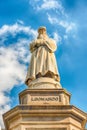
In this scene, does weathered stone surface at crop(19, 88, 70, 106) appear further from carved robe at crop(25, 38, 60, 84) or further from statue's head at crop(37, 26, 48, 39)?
statue's head at crop(37, 26, 48, 39)

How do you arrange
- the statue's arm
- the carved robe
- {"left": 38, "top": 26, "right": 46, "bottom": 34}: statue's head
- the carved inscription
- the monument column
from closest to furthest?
the monument column, the carved inscription, the carved robe, the statue's arm, {"left": 38, "top": 26, "right": 46, "bottom": 34}: statue's head

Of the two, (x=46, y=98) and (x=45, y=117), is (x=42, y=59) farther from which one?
(x=45, y=117)

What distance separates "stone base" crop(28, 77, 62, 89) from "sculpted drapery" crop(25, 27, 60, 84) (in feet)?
1.39

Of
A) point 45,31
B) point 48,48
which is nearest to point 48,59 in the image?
point 48,48

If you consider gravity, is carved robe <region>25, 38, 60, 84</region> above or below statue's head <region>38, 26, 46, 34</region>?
below

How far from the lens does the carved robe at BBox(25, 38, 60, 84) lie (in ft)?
65.4

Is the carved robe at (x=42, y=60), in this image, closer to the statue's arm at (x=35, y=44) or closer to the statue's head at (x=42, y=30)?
the statue's arm at (x=35, y=44)

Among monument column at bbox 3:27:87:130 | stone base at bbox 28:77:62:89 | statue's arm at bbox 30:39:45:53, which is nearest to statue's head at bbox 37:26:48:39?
statue's arm at bbox 30:39:45:53

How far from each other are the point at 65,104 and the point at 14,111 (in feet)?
8.12

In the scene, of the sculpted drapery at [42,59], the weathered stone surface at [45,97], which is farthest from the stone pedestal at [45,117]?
the sculpted drapery at [42,59]

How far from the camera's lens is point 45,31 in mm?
23000

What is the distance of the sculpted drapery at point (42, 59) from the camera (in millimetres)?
19953

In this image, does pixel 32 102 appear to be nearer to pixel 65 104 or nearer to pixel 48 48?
pixel 65 104

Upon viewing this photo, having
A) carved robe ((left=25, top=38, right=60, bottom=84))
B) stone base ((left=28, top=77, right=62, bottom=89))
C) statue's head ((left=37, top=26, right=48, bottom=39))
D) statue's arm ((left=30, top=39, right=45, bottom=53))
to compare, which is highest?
statue's head ((left=37, top=26, right=48, bottom=39))
